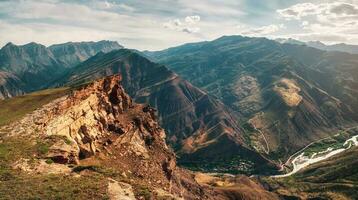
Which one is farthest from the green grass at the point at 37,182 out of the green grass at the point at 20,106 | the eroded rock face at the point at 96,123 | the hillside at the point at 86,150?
the green grass at the point at 20,106

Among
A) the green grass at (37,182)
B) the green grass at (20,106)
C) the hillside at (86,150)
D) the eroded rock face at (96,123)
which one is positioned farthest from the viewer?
the green grass at (20,106)

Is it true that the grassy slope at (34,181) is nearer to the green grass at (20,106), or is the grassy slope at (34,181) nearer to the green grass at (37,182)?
the green grass at (37,182)

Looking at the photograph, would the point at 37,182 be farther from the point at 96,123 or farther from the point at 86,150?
the point at 96,123

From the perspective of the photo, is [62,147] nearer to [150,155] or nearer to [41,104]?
[41,104]

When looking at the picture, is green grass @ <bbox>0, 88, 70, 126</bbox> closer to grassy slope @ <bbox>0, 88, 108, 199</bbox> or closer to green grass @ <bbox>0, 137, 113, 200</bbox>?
grassy slope @ <bbox>0, 88, 108, 199</bbox>

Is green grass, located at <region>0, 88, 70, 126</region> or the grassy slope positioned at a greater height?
green grass, located at <region>0, 88, 70, 126</region>

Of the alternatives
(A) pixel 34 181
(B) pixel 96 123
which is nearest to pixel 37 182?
(A) pixel 34 181

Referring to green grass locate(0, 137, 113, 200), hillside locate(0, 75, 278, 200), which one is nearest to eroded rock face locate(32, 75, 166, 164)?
hillside locate(0, 75, 278, 200)

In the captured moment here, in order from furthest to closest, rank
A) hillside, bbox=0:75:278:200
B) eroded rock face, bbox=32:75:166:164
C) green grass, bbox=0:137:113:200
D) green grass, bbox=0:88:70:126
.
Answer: green grass, bbox=0:88:70:126 < eroded rock face, bbox=32:75:166:164 < hillside, bbox=0:75:278:200 < green grass, bbox=0:137:113:200

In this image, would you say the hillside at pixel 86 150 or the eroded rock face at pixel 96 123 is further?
the eroded rock face at pixel 96 123

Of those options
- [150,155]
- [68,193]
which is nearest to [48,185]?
[68,193]

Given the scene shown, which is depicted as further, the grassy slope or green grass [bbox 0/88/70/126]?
green grass [bbox 0/88/70/126]

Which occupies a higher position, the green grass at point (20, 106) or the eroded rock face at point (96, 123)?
the green grass at point (20, 106)
